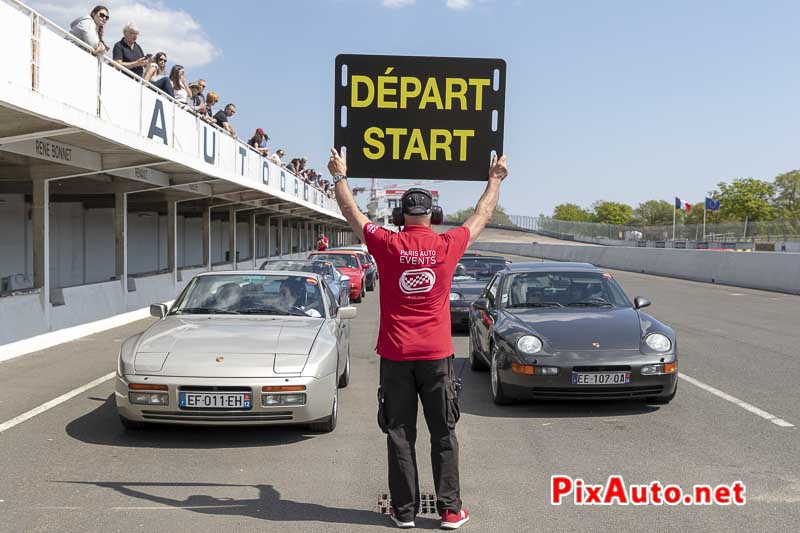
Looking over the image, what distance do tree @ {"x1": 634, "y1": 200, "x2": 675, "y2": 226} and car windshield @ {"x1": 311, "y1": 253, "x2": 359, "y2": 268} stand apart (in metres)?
146

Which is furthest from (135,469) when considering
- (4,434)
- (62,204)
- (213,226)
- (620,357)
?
(213,226)

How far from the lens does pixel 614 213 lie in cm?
16912

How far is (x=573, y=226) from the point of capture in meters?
101

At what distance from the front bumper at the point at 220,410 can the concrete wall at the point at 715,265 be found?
2273cm

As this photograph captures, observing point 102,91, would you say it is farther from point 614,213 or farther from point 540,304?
point 614,213

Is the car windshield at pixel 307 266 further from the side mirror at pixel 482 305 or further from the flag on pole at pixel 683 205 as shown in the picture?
the flag on pole at pixel 683 205

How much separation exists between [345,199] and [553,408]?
3.95 metres

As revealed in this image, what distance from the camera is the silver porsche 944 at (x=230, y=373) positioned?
6047 millimetres

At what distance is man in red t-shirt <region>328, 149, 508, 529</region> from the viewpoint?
429 cm

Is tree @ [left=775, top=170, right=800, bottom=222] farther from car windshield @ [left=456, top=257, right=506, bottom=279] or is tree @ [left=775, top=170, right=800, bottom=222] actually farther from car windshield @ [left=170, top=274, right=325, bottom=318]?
car windshield @ [left=170, top=274, right=325, bottom=318]

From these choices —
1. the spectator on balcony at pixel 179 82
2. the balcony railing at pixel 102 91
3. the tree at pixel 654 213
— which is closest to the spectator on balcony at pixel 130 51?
the balcony railing at pixel 102 91

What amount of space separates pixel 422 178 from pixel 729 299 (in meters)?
18.4

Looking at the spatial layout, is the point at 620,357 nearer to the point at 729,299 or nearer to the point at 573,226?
the point at 729,299

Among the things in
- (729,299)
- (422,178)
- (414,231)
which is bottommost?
(729,299)
